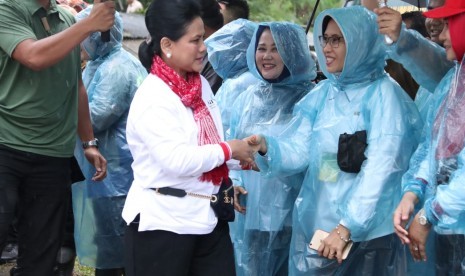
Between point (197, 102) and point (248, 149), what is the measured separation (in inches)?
11.1

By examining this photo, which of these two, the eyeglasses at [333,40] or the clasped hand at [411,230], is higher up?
the eyeglasses at [333,40]

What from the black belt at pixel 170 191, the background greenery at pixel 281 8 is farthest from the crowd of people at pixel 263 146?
the background greenery at pixel 281 8

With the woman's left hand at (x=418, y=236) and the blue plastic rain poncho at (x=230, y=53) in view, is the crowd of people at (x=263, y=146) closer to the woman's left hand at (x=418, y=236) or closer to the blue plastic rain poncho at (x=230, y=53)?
the woman's left hand at (x=418, y=236)

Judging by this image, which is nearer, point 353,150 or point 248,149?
point 248,149

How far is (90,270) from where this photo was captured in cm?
555

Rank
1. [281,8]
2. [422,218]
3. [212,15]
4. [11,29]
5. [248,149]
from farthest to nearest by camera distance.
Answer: [281,8] → [212,15] → [11,29] → [248,149] → [422,218]

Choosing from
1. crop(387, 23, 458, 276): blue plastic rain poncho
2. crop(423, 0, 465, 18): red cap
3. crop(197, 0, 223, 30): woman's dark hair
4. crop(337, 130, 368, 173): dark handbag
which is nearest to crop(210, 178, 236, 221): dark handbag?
crop(337, 130, 368, 173): dark handbag

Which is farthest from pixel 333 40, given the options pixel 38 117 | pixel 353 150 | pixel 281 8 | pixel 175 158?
pixel 281 8

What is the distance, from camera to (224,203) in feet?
9.78

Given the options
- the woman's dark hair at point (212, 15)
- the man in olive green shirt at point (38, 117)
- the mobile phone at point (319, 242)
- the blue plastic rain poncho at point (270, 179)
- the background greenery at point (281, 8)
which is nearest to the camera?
the mobile phone at point (319, 242)

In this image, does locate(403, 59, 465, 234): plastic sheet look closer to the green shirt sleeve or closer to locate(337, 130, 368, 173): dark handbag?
locate(337, 130, 368, 173): dark handbag

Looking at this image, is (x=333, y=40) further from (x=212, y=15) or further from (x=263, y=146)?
(x=212, y=15)

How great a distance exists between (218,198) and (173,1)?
2.56 feet

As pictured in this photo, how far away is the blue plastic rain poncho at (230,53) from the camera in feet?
14.4
